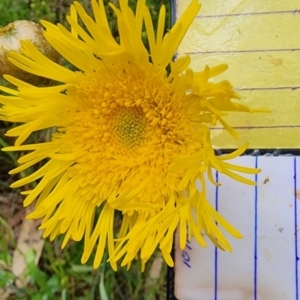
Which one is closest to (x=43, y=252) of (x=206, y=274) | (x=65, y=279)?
(x=65, y=279)

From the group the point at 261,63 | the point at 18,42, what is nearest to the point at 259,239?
the point at 261,63

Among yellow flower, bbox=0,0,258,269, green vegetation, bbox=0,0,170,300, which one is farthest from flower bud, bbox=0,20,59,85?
green vegetation, bbox=0,0,170,300

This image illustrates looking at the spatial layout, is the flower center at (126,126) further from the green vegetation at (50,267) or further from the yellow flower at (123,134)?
the green vegetation at (50,267)

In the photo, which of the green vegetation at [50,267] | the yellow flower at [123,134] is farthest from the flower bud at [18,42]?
the green vegetation at [50,267]

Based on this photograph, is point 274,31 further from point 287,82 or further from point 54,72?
point 54,72

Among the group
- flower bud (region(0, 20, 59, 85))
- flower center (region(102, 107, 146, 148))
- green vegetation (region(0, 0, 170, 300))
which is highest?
flower bud (region(0, 20, 59, 85))

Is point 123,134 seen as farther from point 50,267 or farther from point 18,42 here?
point 50,267

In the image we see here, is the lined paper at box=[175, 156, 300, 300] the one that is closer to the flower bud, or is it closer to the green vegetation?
the green vegetation
